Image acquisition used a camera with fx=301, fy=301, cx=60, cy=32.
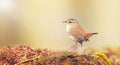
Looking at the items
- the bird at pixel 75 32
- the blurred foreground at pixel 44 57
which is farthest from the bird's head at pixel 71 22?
the blurred foreground at pixel 44 57

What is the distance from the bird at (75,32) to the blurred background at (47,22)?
0.05 feet

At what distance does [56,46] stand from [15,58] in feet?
0.54

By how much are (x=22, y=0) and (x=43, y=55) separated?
23cm

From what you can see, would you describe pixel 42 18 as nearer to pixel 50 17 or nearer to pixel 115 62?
pixel 50 17

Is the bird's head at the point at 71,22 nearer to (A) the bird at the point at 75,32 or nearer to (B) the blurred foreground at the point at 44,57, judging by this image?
(A) the bird at the point at 75,32

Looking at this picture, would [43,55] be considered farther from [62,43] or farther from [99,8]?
[99,8]

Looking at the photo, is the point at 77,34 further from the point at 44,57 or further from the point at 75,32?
→ the point at 44,57

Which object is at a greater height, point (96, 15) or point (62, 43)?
point (96, 15)

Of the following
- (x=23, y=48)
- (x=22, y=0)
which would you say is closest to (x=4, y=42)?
(x=23, y=48)

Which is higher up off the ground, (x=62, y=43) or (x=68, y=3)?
(x=68, y=3)

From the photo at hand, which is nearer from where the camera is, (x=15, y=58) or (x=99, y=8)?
(x=15, y=58)

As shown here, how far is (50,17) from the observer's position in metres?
1.18

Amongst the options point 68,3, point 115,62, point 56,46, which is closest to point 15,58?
point 56,46

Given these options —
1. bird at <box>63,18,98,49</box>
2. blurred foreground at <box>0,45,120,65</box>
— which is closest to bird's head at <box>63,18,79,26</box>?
bird at <box>63,18,98,49</box>
